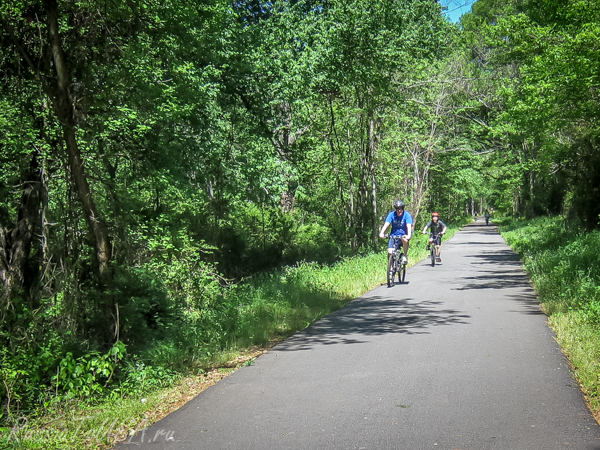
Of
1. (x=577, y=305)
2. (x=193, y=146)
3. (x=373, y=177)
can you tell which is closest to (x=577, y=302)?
(x=577, y=305)

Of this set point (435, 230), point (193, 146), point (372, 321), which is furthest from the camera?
point (435, 230)

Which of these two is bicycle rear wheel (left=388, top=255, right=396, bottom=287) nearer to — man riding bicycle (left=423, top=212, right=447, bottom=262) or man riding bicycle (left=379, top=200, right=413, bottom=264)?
man riding bicycle (left=379, top=200, right=413, bottom=264)

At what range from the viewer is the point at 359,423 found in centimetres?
495

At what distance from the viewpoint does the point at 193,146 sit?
1483 centimetres

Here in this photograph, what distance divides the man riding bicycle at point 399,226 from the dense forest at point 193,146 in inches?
124

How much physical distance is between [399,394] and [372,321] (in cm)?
422

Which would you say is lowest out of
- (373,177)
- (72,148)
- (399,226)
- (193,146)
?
(399,226)

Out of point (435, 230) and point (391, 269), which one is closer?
point (391, 269)

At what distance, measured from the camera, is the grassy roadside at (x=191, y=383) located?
4891 mm

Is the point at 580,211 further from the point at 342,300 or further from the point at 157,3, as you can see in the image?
the point at 157,3

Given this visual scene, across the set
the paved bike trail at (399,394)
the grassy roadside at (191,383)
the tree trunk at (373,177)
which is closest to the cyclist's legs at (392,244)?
the grassy roadside at (191,383)

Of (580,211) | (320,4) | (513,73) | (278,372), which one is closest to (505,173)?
(513,73)

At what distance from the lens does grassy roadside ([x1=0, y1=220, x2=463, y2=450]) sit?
16.0 feet

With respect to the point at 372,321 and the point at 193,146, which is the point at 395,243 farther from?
the point at 193,146
